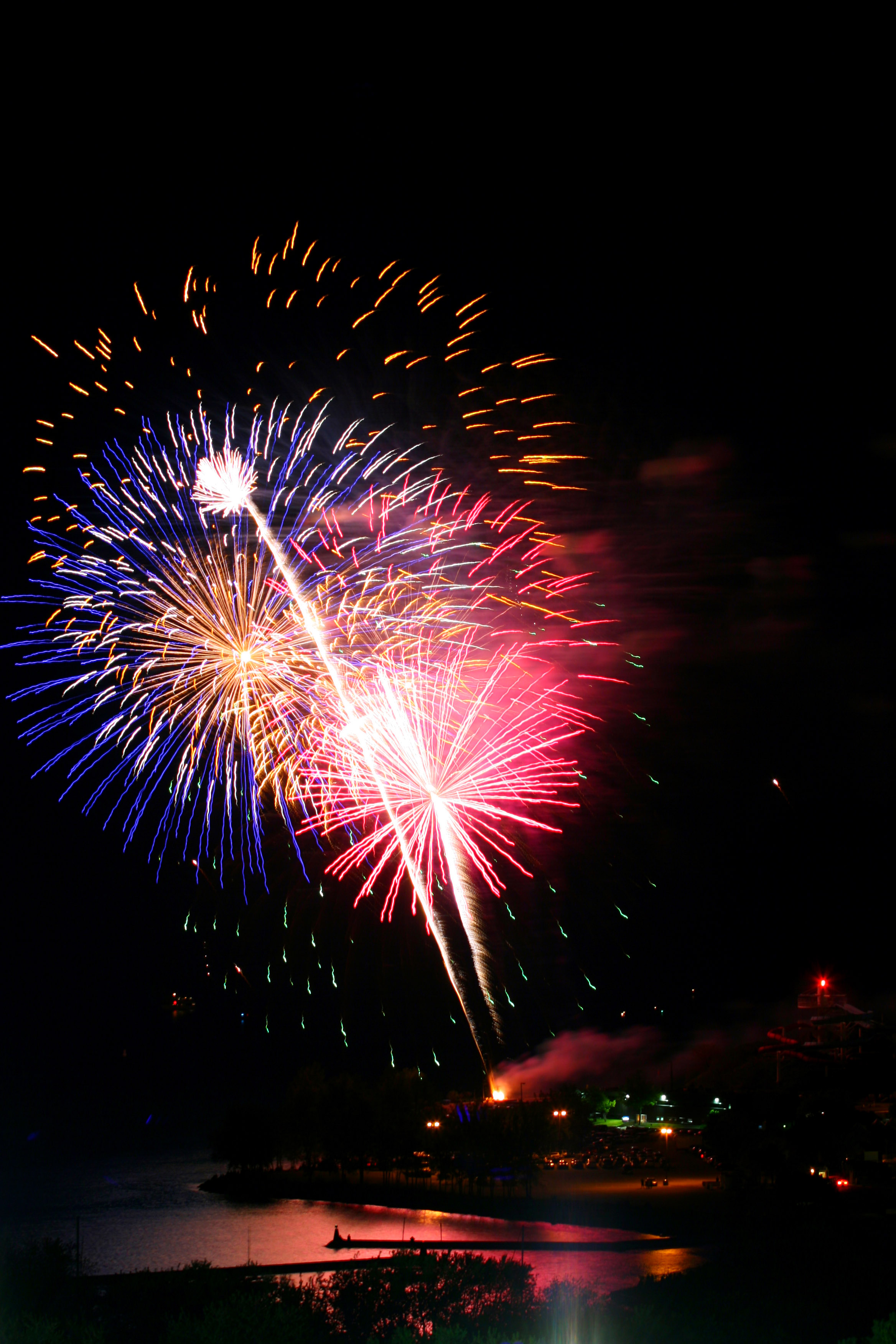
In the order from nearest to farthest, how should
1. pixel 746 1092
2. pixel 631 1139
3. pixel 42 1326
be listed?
1. pixel 42 1326
2. pixel 746 1092
3. pixel 631 1139

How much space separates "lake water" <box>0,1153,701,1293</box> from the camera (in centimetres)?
2636

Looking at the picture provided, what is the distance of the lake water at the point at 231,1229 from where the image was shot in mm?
26359

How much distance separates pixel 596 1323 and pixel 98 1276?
17701 mm

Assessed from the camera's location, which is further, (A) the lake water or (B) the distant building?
(B) the distant building

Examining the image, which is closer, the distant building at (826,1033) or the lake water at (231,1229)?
the lake water at (231,1229)

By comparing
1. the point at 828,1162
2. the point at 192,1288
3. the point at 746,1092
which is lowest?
the point at 192,1288

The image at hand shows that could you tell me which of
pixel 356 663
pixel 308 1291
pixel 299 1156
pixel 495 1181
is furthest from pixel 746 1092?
pixel 299 1156

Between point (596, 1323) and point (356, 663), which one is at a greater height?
point (356, 663)

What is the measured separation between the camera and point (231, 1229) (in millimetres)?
46625

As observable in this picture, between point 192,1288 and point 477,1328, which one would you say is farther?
point 192,1288

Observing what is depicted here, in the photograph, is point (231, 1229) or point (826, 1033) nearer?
point (826, 1033)

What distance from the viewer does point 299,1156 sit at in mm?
68750

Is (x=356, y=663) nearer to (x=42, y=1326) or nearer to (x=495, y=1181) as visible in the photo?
(x=42, y=1326)

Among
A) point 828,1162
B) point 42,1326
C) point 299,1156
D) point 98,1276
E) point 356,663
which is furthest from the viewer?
point 299,1156
